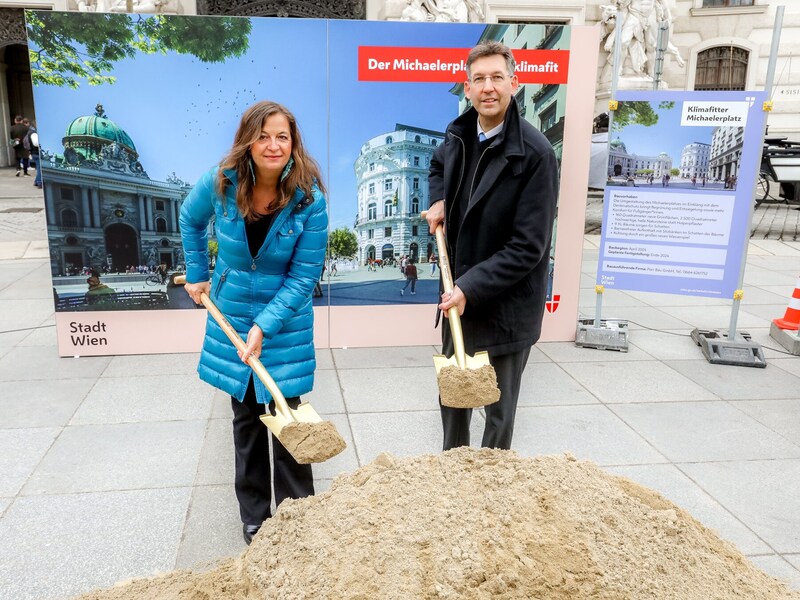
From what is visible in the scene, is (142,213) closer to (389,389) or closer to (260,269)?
(389,389)

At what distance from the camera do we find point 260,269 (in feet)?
9.30

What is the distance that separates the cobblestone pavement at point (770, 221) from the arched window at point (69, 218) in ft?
27.4

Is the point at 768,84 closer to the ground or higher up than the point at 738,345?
higher up

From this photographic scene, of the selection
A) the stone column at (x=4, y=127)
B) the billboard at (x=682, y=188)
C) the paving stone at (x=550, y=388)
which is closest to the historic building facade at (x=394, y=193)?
the paving stone at (x=550, y=388)

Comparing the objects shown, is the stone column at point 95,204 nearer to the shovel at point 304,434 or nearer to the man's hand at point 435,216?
the man's hand at point 435,216

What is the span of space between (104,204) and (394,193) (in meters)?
2.30

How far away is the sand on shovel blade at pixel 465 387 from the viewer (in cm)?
248

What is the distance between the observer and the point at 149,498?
3410 mm

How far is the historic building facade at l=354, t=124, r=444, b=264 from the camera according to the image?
5.63 m

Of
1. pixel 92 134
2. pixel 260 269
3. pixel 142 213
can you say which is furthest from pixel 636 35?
pixel 260 269

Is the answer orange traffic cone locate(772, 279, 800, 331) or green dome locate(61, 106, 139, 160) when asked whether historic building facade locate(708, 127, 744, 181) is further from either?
green dome locate(61, 106, 139, 160)

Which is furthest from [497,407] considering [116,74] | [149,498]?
[116,74]

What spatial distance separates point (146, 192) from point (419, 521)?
4.29m

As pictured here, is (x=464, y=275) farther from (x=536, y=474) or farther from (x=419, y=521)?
(x=419, y=521)
